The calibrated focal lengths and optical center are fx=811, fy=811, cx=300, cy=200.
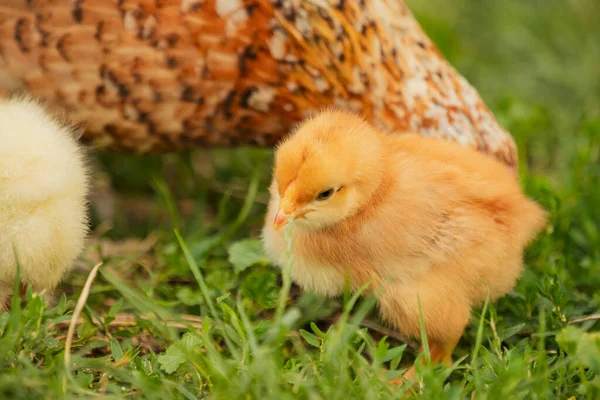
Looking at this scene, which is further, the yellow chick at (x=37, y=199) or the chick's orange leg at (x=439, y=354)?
the chick's orange leg at (x=439, y=354)

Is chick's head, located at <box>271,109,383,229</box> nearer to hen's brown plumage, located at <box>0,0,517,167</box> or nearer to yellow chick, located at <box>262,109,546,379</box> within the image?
yellow chick, located at <box>262,109,546,379</box>

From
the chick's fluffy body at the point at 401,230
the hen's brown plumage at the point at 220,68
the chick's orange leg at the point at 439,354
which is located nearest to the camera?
the chick's fluffy body at the point at 401,230

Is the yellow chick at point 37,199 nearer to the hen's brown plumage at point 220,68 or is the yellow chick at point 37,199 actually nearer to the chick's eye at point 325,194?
the hen's brown plumage at point 220,68

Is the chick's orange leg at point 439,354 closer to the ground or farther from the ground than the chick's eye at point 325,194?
closer to the ground

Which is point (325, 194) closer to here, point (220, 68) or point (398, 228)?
point (398, 228)

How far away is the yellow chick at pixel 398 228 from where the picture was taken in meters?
1.86

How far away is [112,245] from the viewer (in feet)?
9.11

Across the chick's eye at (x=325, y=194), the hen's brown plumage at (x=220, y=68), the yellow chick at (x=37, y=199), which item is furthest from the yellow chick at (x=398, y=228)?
the yellow chick at (x=37, y=199)

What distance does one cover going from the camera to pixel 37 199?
1904 millimetres

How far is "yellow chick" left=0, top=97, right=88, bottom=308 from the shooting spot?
6.18 ft

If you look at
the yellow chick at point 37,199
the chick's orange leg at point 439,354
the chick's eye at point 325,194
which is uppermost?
the chick's eye at point 325,194

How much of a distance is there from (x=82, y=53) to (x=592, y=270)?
1.62 m

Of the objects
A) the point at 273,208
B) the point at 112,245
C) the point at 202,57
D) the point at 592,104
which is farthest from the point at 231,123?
the point at 592,104

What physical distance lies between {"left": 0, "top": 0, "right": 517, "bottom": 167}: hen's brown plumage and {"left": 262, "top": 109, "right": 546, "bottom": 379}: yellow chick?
32 cm
